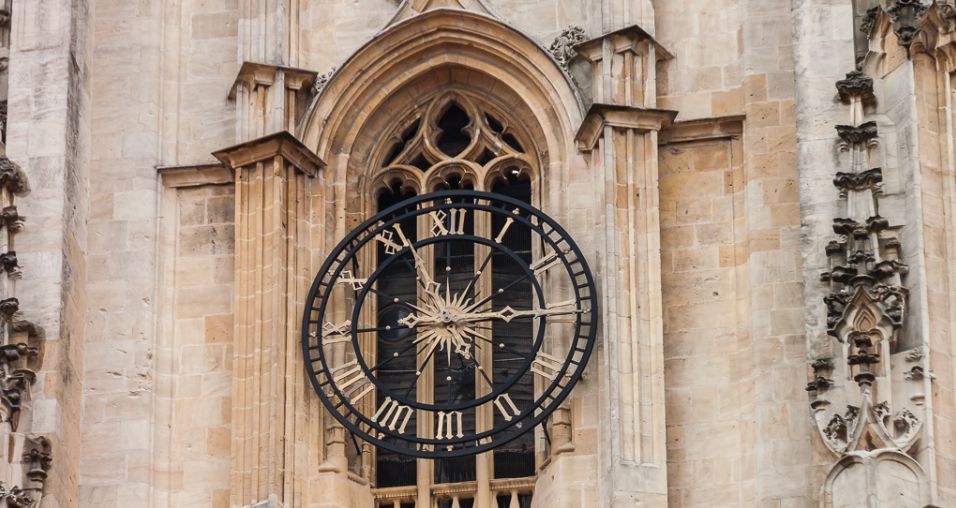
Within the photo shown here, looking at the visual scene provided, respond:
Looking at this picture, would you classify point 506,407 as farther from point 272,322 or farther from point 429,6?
point 429,6

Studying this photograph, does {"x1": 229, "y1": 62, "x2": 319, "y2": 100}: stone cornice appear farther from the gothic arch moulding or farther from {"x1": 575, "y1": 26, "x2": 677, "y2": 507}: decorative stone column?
{"x1": 575, "y1": 26, "x2": 677, "y2": 507}: decorative stone column

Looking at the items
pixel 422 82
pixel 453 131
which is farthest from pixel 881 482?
pixel 422 82

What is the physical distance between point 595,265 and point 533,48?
1.97 metres

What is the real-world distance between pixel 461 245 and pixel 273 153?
1.69 metres

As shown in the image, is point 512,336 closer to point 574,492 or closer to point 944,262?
point 574,492

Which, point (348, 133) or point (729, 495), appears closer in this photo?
point (729, 495)

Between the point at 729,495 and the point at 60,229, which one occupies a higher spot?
the point at 60,229

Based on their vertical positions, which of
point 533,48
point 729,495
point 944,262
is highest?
point 533,48

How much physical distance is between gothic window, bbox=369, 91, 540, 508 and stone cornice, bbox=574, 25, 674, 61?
0.91 m

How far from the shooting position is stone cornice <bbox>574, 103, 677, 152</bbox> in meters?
27.4

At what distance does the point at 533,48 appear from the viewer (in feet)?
92.4

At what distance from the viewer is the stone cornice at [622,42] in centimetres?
2773

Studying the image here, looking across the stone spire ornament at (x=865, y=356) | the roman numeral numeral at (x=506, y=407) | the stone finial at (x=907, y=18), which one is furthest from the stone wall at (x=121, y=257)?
the stone finial at (x=907, y=18)

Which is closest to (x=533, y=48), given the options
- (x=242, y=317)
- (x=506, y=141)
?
(x=506, y=141)
